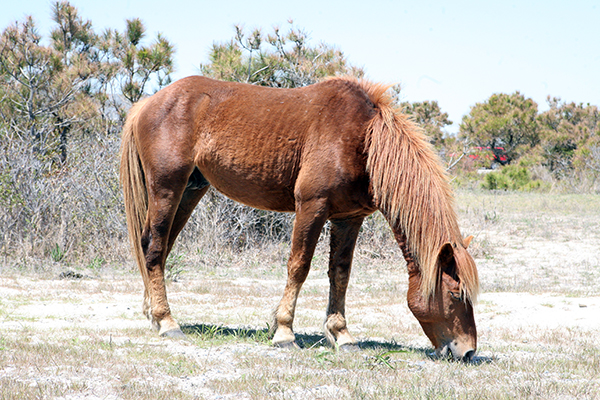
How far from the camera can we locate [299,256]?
4594 mm

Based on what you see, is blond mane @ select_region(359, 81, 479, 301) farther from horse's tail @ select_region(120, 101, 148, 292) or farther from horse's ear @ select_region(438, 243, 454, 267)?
horse's tail @ select_region(120, 101, 148, 292)

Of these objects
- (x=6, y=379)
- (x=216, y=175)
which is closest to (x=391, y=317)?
(x=216, y=175)

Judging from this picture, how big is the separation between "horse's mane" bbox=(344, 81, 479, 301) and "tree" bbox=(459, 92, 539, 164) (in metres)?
30.3

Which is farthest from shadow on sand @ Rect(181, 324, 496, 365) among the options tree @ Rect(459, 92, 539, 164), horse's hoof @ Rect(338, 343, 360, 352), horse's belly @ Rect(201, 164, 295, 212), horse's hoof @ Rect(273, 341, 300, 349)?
tree @ Rect(459, 92, 539, 164)

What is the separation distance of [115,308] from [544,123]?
33034 mm

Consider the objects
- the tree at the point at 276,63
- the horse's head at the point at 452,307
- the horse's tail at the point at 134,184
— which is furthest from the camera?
the tree at the point at 276,63

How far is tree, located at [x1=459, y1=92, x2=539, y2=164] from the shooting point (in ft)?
113

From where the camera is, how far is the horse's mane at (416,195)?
162 inches

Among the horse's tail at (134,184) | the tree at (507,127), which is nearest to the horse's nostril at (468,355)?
the horse's tail at (134,184)

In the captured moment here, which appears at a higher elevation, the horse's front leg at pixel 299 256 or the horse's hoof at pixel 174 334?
the horse's front leg at pixel 299 256

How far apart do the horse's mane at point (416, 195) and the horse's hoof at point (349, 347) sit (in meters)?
0.78

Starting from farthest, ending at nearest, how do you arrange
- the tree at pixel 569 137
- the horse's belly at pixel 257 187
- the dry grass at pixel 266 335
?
1. the tree at pixel 569 137
2. the horse's belly at pixel 257 187
3. the dry grass at pixel 266 335

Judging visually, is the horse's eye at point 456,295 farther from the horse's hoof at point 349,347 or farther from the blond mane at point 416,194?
the horse's hoof at point 349,347

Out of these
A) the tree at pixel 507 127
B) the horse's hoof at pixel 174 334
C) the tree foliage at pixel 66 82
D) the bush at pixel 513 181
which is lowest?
the horse's hoof at pixel 174 334
